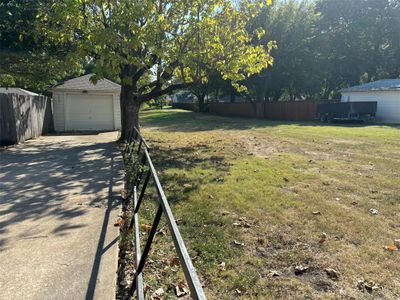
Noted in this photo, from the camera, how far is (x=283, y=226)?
498cm

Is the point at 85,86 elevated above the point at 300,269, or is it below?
above

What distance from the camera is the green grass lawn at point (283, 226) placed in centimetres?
355

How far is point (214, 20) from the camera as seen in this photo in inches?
413

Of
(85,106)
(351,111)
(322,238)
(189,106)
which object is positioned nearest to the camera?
(322,238)

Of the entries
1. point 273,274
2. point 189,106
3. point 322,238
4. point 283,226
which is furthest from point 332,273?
point 189,106

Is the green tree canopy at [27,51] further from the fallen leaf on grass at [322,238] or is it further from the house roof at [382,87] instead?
the house roof at [382,87]

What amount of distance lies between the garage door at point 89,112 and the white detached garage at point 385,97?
64.7 ft

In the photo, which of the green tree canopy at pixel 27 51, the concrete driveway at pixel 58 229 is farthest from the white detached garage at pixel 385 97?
the concrete driveway at pixel 58 229

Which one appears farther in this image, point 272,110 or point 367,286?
point 272,110

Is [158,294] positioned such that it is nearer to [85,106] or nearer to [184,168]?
[184,168]

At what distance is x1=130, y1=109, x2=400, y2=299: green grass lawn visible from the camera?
3549mm

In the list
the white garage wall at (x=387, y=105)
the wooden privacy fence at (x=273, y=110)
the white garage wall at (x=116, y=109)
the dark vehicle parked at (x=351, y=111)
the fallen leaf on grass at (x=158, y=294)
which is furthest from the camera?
the wooden privacy fence at (x=273, y=110)

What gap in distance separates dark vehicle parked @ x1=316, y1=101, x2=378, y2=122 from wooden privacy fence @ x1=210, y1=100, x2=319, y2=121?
282 cm

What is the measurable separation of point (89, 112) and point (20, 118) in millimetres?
6858
